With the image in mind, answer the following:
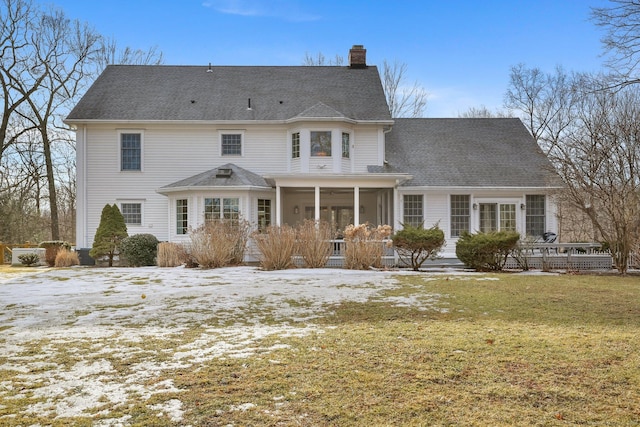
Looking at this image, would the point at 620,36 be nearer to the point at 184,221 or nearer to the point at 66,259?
the point at 184,221

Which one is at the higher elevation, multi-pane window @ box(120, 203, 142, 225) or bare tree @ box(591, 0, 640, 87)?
bare tree @ box(591, 0, 640, 87)

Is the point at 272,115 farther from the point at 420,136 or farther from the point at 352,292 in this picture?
the point at 352,292

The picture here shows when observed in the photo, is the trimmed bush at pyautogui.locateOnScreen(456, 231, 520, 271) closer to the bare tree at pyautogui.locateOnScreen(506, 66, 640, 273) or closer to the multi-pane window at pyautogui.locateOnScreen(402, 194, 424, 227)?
the bare tree at pyautogui.locateOnScreen(506, 66, 640, 273)

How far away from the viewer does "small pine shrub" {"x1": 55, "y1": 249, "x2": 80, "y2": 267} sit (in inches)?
725

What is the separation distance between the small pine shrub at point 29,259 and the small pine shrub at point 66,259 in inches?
83.8

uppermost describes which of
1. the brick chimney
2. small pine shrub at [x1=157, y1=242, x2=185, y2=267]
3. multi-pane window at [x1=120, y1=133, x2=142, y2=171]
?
the brick chimney

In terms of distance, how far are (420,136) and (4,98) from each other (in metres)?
21.6

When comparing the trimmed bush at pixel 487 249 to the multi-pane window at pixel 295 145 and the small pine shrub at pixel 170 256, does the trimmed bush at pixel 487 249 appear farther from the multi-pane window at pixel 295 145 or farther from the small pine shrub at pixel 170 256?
the small pine shrub at pixel 170 256

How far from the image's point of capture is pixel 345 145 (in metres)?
20.1

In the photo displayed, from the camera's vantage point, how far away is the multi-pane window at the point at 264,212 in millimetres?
18875

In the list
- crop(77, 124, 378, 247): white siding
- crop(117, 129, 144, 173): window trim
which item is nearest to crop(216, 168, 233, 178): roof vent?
crop(77, 124, 378, 247): white siding

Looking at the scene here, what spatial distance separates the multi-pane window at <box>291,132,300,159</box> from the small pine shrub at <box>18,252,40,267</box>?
37.0 feet

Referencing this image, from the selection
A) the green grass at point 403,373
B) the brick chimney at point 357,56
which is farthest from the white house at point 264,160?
the green grass at point 403,373

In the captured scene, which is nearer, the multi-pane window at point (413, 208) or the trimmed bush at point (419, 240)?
the trimmed bush at point (419, 240)
